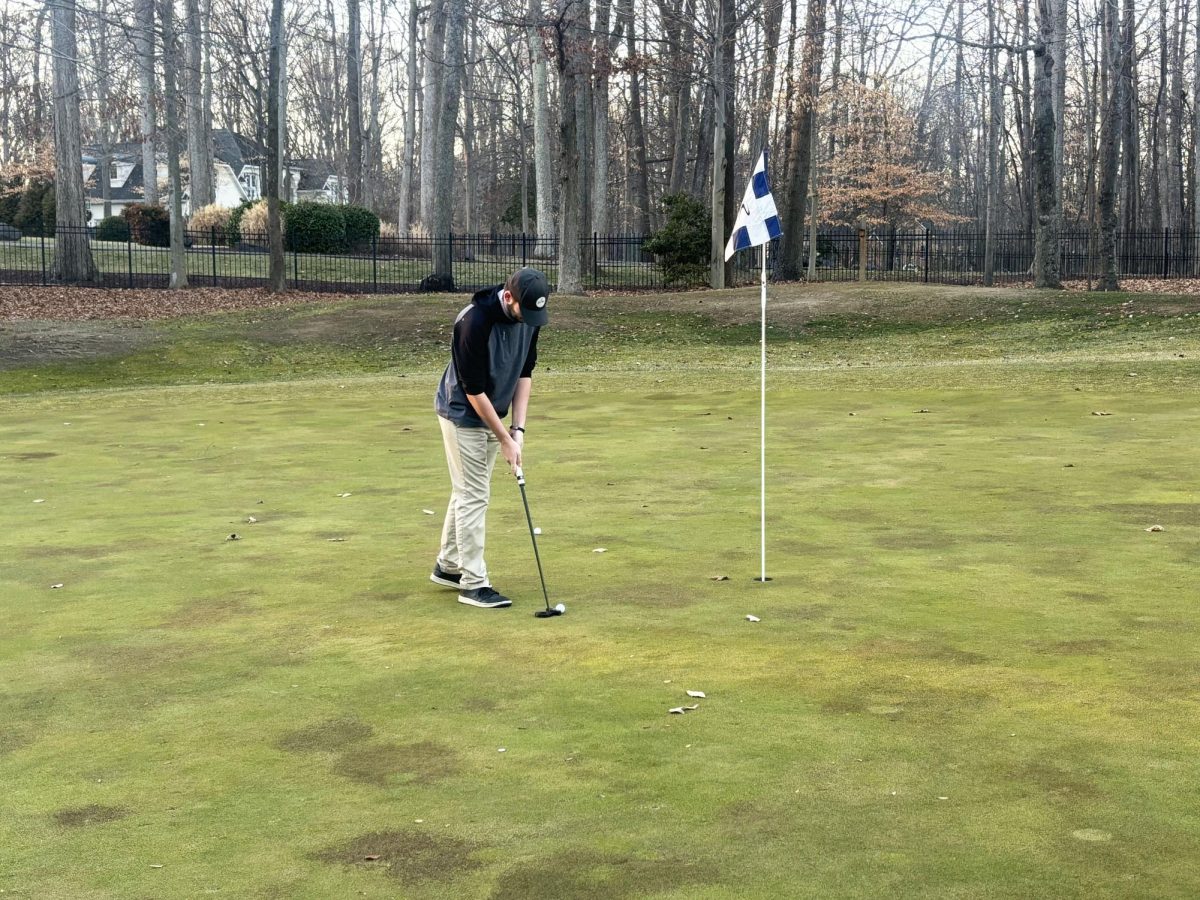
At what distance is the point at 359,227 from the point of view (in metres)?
52.1

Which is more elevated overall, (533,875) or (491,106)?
(491,106)

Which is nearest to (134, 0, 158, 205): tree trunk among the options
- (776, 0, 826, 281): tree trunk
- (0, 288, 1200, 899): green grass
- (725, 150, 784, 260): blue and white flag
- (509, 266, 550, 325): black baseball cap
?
(776, 0, 826, 281): tree trunk

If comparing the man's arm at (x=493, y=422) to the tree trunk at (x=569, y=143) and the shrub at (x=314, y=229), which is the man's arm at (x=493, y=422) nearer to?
the tree trunk at (x=569, y=143)

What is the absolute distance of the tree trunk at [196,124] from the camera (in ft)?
167

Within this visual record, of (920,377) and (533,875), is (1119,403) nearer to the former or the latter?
(920,377)

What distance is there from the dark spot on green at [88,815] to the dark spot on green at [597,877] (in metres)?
1.44

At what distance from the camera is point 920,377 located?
2273cm

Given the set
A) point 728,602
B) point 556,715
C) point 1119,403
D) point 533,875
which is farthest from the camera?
point 1119,403

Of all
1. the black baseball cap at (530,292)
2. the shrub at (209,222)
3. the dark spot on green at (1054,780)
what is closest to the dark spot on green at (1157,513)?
the black baseball cap at (530,292)

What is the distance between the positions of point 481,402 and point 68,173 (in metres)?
37.5

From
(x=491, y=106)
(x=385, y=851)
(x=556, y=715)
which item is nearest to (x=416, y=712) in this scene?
(x=556, y=715)

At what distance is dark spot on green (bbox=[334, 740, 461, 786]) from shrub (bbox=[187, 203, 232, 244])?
49256mm

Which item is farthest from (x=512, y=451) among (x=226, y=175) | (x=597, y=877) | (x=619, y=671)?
(x=226, y=175)

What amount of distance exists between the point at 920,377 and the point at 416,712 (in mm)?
17777
